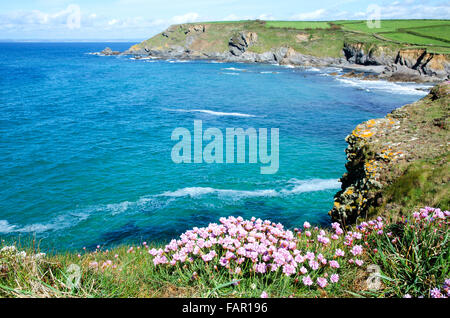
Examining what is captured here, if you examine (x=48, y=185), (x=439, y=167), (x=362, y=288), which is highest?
(x=439, y=167)

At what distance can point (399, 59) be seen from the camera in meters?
89.9

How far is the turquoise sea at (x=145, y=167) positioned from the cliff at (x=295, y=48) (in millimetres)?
37286

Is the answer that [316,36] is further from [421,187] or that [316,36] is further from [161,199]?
[421,187]

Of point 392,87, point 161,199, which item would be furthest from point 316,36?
point 161,199

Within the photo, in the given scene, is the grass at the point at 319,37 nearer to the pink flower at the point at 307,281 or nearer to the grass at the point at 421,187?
the grass at the point at 421,187

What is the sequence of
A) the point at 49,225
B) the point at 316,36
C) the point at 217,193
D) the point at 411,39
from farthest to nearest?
the point at 316,36
the point at 411,39
the point at 217,193
the point at 49,225

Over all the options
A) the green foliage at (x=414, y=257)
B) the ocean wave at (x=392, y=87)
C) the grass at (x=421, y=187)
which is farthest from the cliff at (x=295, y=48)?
the green foliage at (x=414, y=257)

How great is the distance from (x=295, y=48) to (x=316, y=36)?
1826 cm

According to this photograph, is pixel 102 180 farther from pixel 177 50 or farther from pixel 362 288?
pixel 177 50

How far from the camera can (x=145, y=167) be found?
82.7 ft

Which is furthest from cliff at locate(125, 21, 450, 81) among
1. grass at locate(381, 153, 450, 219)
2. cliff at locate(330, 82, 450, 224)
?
grass at locate(381, 153, 450, 219)

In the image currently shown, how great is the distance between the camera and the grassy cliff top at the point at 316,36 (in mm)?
113375
